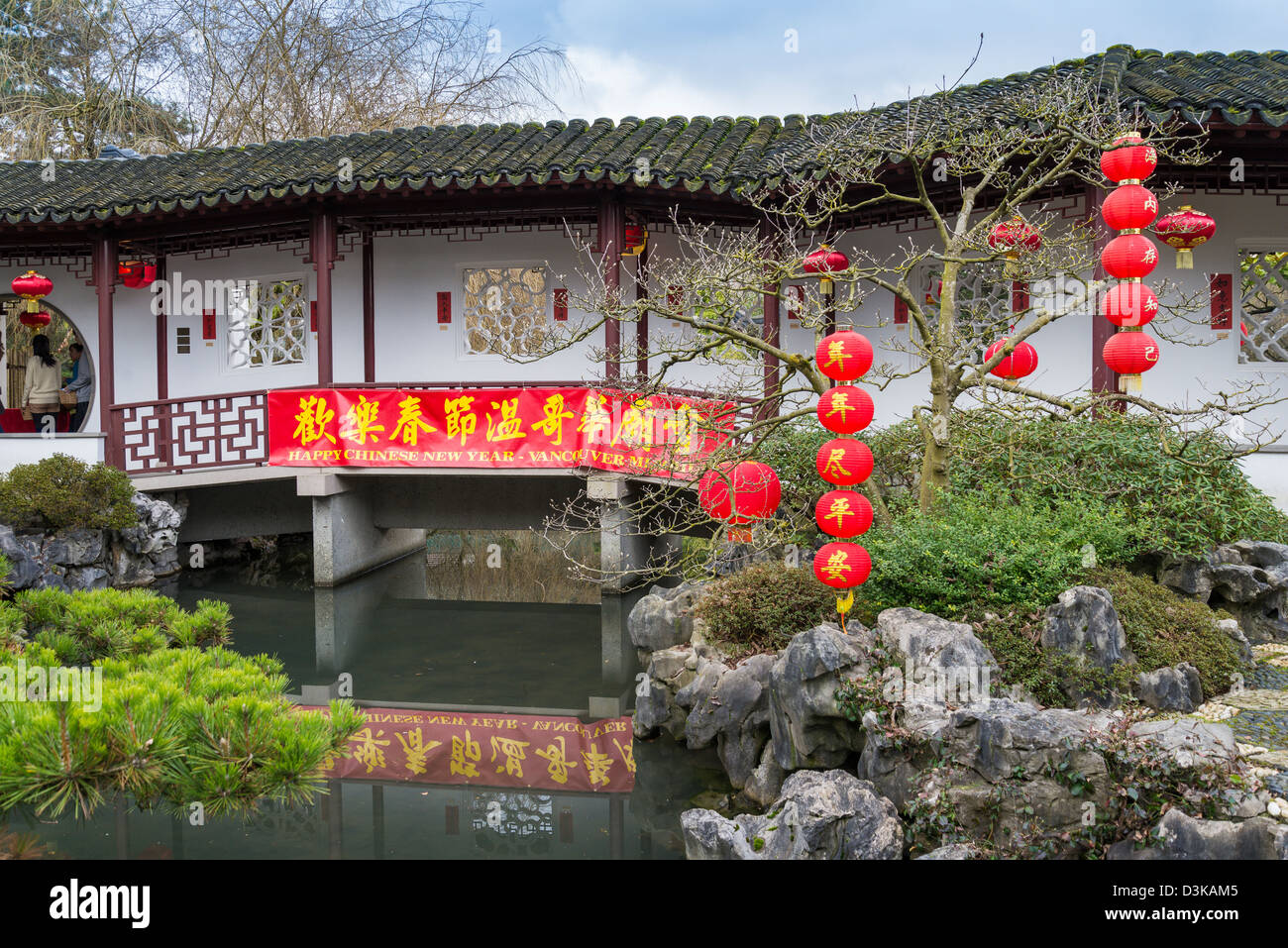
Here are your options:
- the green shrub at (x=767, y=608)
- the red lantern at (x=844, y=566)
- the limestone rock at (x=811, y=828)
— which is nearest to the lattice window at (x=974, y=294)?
the green shrub at (x=767, y=608)

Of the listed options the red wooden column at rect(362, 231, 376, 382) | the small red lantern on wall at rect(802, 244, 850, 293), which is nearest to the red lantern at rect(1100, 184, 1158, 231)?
the small red lantern on wall at rect(802, 244, 850, 293)

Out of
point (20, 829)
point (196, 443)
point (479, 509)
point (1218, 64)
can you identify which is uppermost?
point (1218, 64)

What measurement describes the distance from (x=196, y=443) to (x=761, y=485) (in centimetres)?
737

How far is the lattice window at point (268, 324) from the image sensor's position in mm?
12055

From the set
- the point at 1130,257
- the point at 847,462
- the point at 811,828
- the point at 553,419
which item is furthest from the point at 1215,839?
the point at 553,419

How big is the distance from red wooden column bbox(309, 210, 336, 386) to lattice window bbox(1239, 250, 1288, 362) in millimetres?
8768

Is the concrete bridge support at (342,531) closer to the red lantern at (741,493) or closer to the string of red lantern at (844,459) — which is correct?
the red lantern at (741,493)

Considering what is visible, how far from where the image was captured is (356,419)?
1027 cm

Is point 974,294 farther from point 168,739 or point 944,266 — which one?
point 168,739

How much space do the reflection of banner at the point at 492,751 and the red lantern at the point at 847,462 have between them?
2.14 metres

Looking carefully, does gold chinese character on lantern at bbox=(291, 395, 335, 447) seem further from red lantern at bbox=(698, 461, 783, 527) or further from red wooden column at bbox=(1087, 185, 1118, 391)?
red wooden column at bbox=(1087, 185, 1118, 391)

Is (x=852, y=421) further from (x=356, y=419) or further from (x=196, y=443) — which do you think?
(x=196, y=443)

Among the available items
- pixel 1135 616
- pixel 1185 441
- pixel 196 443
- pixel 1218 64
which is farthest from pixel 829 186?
pixel 196 443

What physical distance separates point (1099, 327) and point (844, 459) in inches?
150
